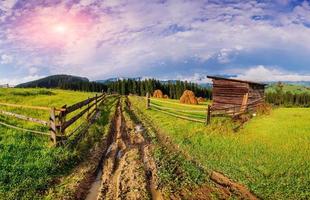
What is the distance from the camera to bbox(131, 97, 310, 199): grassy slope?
8.07 m

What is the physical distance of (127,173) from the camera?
8.48 meters

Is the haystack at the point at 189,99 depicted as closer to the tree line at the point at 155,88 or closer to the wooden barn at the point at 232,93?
the wooden barn at the point at 232,93

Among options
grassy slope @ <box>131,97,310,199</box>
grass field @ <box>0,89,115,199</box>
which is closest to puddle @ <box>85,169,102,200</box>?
grass field @ <box>0,89,115,199</box>

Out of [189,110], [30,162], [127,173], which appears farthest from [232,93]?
[30,162]

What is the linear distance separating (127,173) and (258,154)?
5.82 meters

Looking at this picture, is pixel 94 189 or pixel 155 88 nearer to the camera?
pixel 94 189

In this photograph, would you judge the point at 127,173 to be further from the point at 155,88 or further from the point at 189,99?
the point at 155,88

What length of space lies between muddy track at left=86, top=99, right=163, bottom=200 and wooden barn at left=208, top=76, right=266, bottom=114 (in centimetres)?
1883

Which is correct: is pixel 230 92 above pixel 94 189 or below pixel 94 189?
above

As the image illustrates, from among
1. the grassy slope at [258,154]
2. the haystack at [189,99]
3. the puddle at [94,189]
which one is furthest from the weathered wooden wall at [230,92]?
the puddle at [94,189]

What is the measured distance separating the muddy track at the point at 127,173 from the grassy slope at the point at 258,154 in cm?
212

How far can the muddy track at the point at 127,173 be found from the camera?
710cm

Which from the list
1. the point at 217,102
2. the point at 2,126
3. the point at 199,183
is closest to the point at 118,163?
the point at 199,183

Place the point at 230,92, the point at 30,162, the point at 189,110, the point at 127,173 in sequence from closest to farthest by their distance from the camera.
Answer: the point at 127,173 → the point at 30,162 → the point at 189,110 → the point at 230,92
